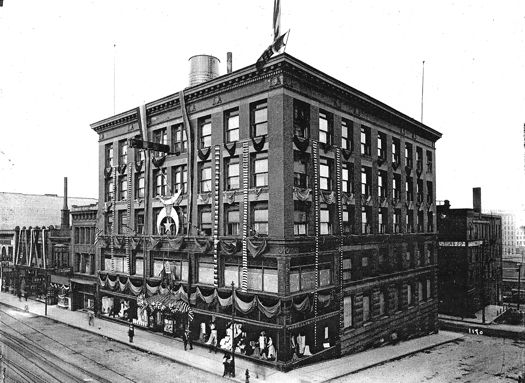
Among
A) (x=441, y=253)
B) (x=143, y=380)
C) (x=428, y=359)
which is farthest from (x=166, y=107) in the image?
(x=441, y=253)

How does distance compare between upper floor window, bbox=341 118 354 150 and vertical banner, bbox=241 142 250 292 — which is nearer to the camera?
vertical banner, bbox=241 142 250 292

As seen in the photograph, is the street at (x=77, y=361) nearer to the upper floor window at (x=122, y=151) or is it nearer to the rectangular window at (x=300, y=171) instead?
the rectangular window at (x=300, y=171)

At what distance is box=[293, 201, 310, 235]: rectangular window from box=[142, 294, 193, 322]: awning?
9657mm

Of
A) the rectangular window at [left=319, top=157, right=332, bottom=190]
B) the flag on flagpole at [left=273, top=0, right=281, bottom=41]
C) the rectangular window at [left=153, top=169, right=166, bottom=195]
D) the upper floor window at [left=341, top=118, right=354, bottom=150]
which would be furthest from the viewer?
the rectangular window at [left=153, top=169, right=166, bottom=195]

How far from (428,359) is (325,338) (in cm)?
810

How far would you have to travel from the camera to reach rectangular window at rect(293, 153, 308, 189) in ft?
85.5

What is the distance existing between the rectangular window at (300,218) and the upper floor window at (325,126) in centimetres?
487

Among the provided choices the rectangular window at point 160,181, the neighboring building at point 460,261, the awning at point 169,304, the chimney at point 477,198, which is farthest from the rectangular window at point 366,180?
the chimney at point 477,198

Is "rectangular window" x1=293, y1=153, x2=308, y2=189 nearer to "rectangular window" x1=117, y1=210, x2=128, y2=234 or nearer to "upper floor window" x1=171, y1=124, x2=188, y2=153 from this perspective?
"upper floor window" x1=171, y1=124, x2=188, y2=153

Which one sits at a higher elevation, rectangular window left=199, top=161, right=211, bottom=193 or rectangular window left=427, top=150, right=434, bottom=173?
rectangular window left=427, top=150, right=434, bottom=173

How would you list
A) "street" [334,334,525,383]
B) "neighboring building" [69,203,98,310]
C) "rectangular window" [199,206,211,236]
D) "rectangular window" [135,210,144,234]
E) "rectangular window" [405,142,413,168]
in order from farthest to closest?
1. "neighboring building" [69,203,98,310]
2. "rectangular window" [405,142,413,168]
3. "rectangular window" [135,210,144,234]
4. "rectangular window" [199,206,211,236]
5. "street" [334,334,525,383]

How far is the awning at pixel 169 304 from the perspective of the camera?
2902cm

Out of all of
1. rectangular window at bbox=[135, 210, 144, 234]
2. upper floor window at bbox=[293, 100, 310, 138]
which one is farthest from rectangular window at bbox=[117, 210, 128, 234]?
upper floor window at bbox=[293, 100, 310, 138]

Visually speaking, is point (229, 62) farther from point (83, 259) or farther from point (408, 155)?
point (83, 259)
